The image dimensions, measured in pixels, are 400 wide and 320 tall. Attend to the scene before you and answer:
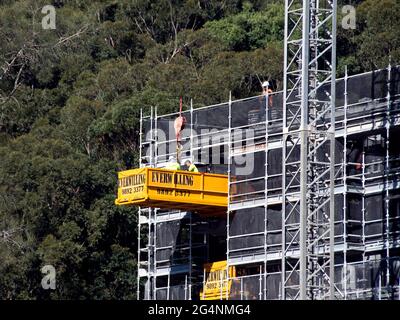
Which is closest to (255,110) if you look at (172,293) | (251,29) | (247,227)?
(247,227)

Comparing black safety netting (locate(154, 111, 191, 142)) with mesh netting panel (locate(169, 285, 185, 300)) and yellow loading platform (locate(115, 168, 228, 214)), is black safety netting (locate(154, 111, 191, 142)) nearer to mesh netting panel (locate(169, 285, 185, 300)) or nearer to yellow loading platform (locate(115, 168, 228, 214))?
yellow loading platform (locate(115, 168, 228, 214))

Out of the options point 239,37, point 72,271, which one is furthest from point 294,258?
point 239,37

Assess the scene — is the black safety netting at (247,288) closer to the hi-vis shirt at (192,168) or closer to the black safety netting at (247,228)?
the black safety netting at (247,228)

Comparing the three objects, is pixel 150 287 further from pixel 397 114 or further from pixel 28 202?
pixel 28 202

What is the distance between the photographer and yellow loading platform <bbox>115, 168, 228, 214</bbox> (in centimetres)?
4422

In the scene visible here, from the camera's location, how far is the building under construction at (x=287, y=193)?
40.0m

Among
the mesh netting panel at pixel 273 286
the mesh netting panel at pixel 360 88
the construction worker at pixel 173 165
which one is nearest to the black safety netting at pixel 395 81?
the mesh netting panel at pixel 360 88

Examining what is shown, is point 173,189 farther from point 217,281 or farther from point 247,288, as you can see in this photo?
point 217,281

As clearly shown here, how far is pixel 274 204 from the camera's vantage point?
44.8 m

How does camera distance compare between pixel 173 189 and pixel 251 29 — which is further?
pixel 251 29

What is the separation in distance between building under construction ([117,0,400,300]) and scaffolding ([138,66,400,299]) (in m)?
0.04

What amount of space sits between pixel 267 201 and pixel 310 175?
199 inches

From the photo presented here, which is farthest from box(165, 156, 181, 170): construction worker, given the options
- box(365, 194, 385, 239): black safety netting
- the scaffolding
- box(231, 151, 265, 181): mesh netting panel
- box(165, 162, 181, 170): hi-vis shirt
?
box(365, 194, 385, 239): black safety netting

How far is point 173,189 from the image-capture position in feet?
146
